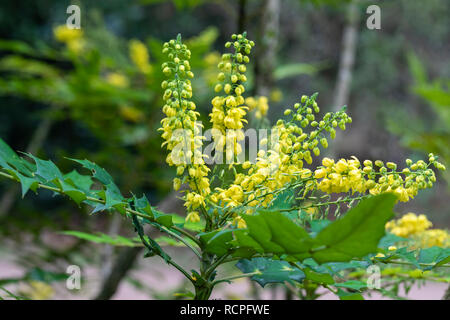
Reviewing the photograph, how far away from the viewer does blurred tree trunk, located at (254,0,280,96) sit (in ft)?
4.19

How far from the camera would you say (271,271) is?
0.48 m

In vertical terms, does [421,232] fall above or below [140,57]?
below

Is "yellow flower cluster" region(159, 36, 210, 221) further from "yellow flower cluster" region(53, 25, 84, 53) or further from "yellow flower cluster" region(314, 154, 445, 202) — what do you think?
"yellow flower cluster" region(53, 25, 84, 53)

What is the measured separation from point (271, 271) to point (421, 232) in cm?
34

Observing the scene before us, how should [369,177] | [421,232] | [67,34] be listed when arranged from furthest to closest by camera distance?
[67,34], [421,232], [369,177]

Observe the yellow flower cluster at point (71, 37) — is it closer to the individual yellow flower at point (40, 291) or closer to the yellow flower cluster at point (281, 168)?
the individual yellow flower at point (40, 291)

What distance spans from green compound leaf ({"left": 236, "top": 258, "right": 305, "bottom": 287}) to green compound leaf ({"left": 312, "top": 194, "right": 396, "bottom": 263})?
13 cm

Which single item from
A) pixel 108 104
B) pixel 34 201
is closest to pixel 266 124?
pixel 108 104

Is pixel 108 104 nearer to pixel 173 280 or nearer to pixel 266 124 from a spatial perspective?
pixel 266 124

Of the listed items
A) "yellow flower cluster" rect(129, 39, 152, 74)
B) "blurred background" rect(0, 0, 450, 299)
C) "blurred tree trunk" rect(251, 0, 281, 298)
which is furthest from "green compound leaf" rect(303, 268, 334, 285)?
"yellow flower cluster" rect(129, 39, 152, 74)

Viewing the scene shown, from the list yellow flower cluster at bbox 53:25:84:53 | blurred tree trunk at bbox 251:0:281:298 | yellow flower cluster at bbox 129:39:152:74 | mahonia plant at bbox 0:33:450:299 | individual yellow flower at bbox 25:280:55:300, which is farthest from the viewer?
yellow flower cluster at bbox 53:25:84:53

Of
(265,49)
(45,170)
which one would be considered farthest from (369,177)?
(265,49)

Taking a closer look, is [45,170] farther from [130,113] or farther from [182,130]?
[130,113]

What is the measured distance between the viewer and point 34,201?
5441mm
